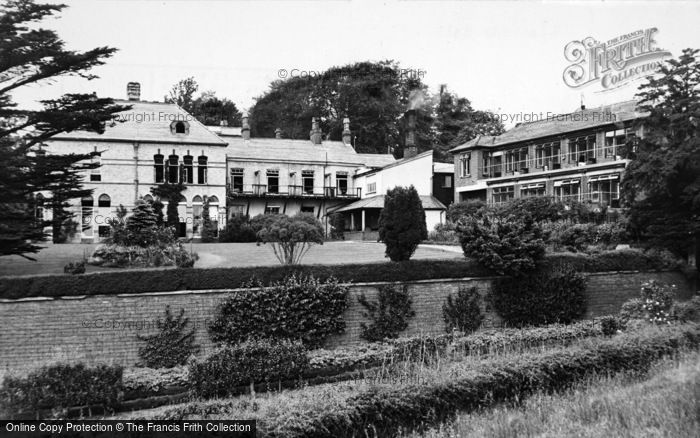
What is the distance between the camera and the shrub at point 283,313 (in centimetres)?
1438

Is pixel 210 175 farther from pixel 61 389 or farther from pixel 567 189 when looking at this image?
pixel 61 389

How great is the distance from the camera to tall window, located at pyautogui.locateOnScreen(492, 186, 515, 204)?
3850cm

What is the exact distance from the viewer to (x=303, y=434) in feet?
23.8

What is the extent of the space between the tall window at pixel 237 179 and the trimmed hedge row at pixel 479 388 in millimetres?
34827

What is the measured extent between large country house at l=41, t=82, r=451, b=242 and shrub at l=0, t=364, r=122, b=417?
26.7 meters

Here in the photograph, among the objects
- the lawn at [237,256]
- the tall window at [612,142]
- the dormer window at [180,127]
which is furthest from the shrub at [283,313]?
the dormer window at [180,127]

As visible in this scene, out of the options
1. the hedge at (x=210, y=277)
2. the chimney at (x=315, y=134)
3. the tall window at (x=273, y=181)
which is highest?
the chimney at (x=315, y=134)

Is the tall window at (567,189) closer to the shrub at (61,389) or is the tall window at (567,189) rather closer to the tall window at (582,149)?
the tall window at (582,149)

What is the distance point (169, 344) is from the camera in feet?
46.1

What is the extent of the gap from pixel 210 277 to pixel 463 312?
23.4ft

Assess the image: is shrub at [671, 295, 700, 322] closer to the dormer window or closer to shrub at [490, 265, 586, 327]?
shrub at [490, 265, 586, 327]

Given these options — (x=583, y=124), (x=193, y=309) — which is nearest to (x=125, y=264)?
(x=193, y=309)

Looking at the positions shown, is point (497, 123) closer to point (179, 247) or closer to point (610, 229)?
point (610, 229)

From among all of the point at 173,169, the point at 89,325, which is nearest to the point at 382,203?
the point at 173,169
